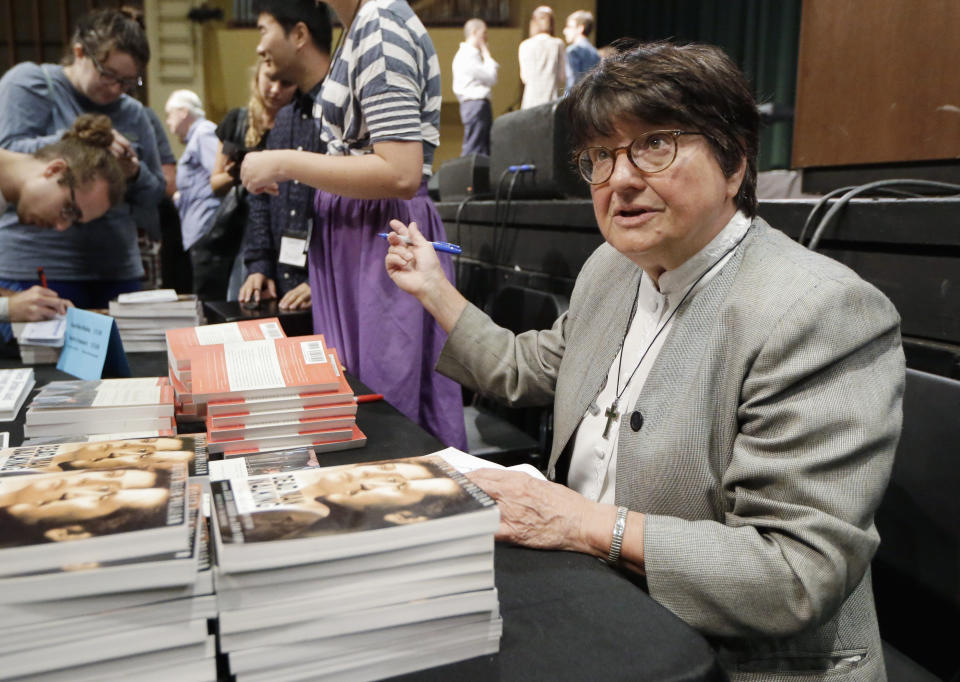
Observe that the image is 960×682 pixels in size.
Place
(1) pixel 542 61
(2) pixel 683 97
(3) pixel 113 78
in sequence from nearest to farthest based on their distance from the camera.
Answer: (2) pixel 683 97, (3) pixel 113 78, (1) pixel 542 61

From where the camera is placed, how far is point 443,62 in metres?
9.73

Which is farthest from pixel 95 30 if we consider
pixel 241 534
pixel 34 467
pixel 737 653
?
pixel 737 653

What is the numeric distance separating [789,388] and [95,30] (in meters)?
2.13

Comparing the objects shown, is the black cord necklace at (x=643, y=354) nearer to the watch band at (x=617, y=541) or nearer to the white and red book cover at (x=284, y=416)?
the watch band at (x=617, y=541)

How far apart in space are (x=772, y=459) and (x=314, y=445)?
598mm

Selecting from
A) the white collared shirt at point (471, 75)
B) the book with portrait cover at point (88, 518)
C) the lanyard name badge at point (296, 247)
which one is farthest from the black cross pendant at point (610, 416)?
the white collared shirt at point (471, 75)

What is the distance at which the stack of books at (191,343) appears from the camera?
1183mm

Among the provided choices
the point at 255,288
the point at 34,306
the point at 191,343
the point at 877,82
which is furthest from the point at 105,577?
the point at 255,288

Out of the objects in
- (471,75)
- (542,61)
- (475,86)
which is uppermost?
(542,61)

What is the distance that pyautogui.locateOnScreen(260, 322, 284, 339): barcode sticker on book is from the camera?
1.37 meters

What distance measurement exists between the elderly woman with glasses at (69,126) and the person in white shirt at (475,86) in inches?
218

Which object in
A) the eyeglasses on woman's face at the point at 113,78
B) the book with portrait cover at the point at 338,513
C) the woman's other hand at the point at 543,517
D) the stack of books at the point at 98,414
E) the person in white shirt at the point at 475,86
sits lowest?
the woman's other hand at the point at 543,517

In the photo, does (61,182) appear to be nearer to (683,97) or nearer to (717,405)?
(683,97)

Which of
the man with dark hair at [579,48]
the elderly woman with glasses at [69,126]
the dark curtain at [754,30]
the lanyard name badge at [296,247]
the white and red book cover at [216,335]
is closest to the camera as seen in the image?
the white and red book cover at [216,335]
